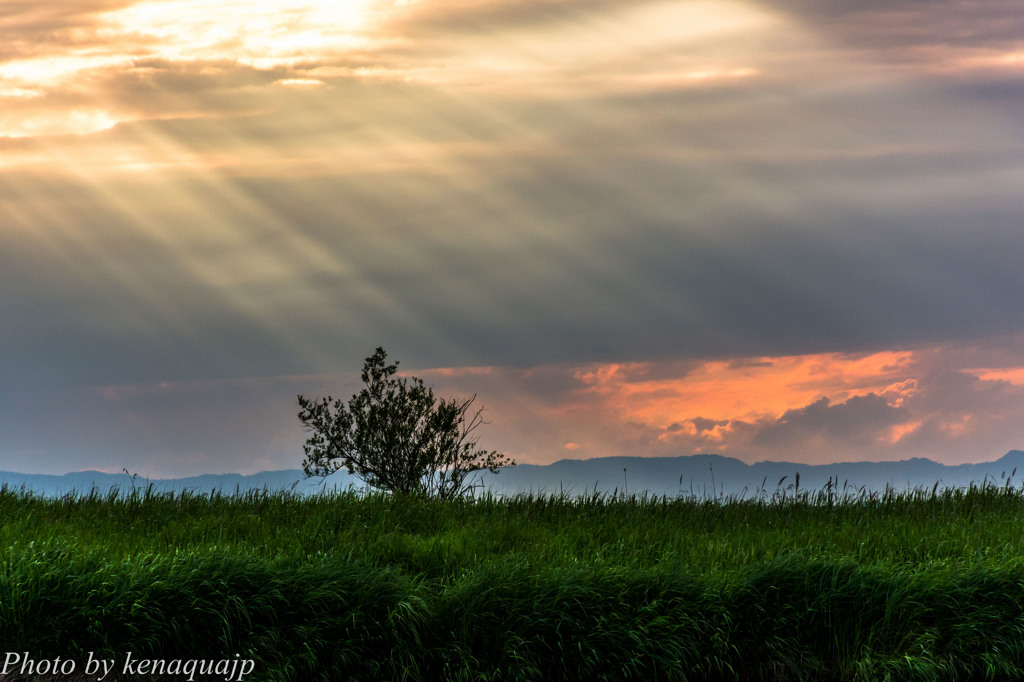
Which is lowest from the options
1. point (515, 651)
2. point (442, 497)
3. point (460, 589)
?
point (515, 651)

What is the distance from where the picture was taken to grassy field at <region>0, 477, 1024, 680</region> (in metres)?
9.93

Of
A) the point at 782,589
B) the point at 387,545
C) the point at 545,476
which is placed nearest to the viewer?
the point at 782,589

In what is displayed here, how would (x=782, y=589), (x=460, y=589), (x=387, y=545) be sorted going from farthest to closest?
1. (x=387, y=545)
2. (x=782, y=589)
3. (x=460, y=589)

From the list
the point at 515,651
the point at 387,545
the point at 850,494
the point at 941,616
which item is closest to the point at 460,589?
the point at 515,651

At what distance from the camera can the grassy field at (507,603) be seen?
993 centimetres

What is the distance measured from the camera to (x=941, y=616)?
11266 millimetres

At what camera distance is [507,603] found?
34.0 ft

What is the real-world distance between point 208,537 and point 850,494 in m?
12.0

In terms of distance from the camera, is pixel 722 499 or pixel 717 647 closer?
pixel 717 647

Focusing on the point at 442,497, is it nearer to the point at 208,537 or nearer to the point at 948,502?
the point at 208,537

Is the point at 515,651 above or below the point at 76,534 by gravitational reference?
below

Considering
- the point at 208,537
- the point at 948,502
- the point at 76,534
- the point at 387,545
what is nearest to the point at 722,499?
the point at 948,502

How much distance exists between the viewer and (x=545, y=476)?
15.8 m

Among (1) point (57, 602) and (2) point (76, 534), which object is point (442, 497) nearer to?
(2) point (76, 534)
